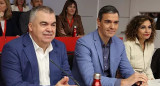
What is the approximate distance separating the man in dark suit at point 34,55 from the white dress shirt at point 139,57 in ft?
3.60

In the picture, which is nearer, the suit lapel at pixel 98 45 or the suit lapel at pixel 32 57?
the suit lapel at pixel 32 57

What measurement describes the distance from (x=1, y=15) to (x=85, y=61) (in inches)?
79.7

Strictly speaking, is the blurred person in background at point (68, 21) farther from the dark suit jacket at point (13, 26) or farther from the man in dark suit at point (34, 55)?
the man in dark suit at point (34, 55)

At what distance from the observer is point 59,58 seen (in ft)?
6.32

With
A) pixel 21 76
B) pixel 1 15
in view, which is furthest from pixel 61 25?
pixel 21 76

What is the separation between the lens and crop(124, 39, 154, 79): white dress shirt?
8.85 ft

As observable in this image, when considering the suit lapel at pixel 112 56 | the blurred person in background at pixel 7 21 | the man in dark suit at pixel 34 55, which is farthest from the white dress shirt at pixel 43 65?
the blurred person in background at pixel 7 21

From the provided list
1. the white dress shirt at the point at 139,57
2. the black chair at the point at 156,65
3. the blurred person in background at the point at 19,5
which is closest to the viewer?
the white dress shirt at the point at 139,57

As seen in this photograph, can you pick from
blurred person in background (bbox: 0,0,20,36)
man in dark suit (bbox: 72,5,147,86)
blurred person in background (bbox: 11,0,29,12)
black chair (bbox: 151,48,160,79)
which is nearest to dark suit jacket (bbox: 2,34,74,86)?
man in dark suit (bbox: 72,5,147,86)

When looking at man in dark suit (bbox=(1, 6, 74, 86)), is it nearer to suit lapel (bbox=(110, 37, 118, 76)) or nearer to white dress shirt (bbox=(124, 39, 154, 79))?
suit lapel (bbox=(110, 37, 118, 76))

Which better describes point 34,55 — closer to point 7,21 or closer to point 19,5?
point 7,21

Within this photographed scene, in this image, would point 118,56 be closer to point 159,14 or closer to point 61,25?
point 61,25

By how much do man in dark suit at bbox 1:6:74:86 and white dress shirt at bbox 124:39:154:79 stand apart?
1.10 metres

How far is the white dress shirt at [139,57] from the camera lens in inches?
106
